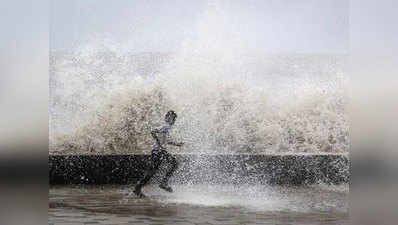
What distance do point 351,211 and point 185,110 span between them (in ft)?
5.30

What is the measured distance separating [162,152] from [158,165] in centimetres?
12

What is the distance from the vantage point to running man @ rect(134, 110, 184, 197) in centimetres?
475

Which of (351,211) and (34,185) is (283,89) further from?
(34,185)

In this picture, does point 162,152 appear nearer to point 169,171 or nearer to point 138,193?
point 169,171

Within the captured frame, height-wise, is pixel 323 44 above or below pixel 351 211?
above

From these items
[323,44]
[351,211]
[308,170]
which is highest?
[323,44]

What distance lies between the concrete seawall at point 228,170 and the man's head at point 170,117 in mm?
311

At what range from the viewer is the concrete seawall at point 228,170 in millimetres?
4707

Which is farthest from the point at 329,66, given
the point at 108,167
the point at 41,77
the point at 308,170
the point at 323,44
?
the point at 41,77

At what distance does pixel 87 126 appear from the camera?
4789 millimetres

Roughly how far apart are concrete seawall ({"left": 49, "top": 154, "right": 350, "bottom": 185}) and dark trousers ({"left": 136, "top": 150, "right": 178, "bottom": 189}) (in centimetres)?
4

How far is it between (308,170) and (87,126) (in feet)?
6.39

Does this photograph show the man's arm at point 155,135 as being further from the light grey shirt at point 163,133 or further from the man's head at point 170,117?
the man's head at point 170,117

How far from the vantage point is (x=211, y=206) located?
15.3 ft
